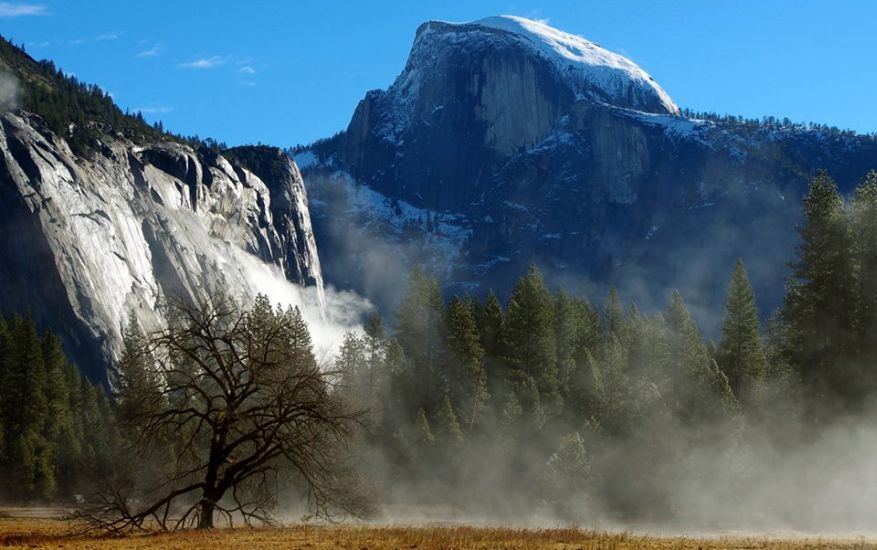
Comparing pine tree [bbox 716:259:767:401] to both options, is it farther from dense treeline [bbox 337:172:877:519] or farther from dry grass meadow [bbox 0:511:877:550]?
dry grass meadow [bbox 0:511:877:550]

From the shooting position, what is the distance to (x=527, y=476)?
6234 cm

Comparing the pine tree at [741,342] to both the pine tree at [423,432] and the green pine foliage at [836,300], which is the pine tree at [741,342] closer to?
the green pine foliage at [836,300]

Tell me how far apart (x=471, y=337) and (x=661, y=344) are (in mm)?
13829

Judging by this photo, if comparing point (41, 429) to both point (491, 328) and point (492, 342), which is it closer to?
point (492, 342)

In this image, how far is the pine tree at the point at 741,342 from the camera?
5800 cm

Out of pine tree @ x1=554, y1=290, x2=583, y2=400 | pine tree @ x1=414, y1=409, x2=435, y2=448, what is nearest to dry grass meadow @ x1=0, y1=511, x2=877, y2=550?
pine tree @ x1=414, y1=409, x2=435, y2=448

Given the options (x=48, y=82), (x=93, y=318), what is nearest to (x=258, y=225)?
(x=48, y=82)

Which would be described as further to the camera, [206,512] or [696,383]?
[696,383]

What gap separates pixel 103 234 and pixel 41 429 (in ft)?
170

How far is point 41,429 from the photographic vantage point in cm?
7894

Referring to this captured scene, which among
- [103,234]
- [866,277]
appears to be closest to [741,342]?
[866,277]

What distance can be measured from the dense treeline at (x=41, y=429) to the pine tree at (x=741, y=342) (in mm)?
44614

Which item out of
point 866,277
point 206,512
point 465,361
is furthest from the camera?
point 465,361

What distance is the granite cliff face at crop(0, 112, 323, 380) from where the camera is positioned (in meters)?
116
